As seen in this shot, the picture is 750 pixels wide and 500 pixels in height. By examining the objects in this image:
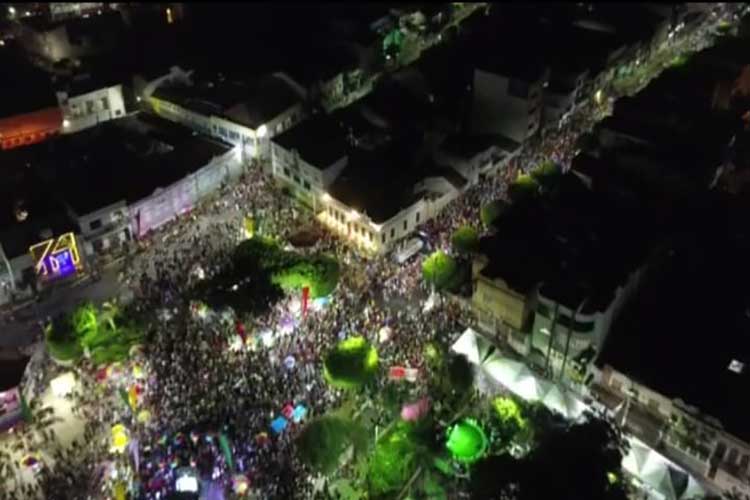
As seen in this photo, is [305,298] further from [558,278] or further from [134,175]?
[134,175]

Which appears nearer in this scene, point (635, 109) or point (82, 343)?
point (82, 343)

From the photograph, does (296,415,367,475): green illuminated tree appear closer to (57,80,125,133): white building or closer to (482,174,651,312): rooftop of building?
(482,174,651,312): rooftop of building

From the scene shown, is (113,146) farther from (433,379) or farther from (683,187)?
(683,187)

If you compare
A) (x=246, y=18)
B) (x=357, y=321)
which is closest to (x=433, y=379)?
(x=357, y=321)

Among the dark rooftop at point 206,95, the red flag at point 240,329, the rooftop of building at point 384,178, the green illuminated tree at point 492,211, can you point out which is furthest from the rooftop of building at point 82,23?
the green illuminated tree at point 492,211

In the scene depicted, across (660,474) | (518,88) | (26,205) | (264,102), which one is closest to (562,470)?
(660,474)

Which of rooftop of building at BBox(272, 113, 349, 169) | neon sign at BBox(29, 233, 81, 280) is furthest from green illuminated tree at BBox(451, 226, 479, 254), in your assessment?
neon sign at BBox(29, 233, 81, 280)
